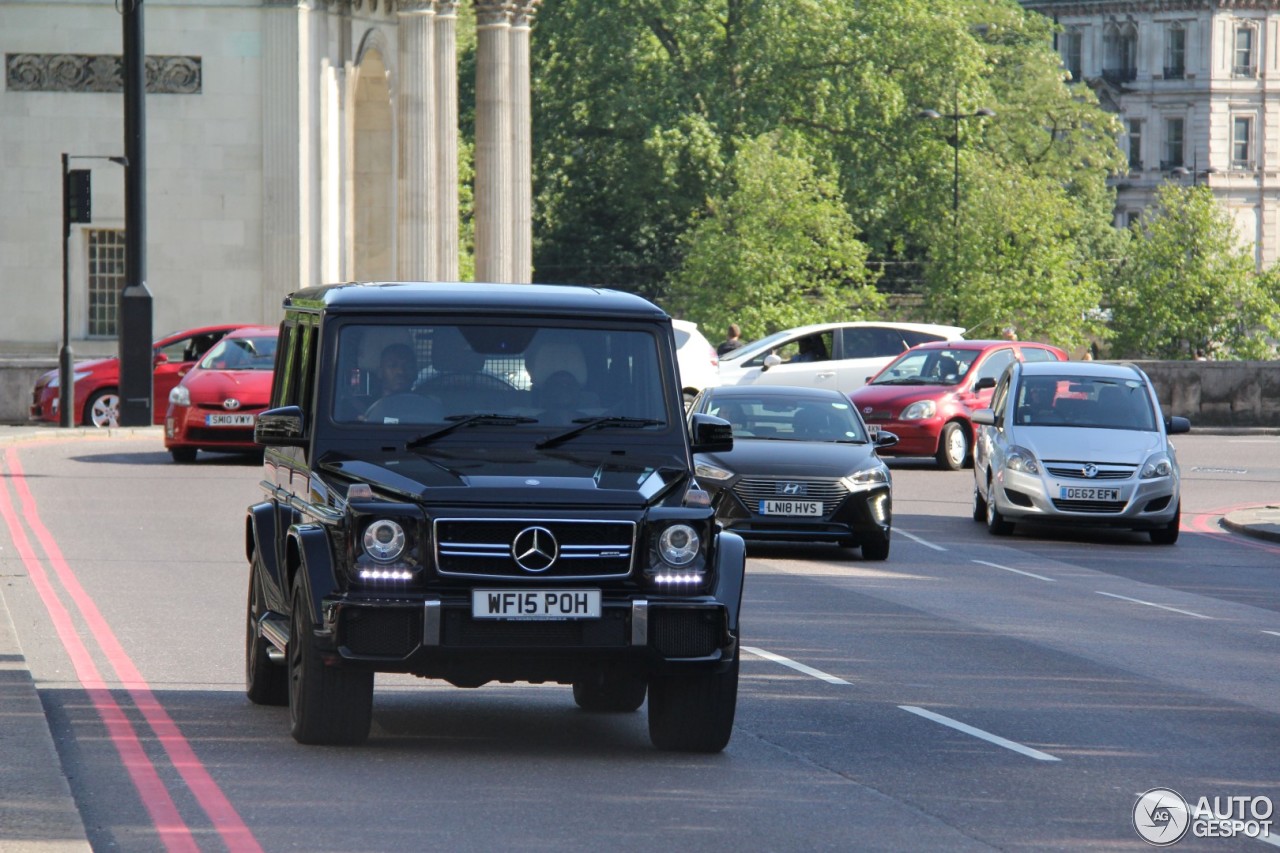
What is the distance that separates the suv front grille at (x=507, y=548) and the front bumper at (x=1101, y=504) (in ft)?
44.6

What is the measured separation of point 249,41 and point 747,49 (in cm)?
3291

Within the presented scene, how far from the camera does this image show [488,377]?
9477 millimetres

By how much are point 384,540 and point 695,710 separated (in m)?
1.46

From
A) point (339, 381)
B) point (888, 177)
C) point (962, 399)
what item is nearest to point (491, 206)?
point (962, 399)

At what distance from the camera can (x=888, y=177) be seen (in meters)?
75.6

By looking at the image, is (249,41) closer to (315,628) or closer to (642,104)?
(642,104)

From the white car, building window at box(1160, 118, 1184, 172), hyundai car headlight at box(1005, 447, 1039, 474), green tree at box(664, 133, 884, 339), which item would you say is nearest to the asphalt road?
hyundai car headlight at box(1005, 447, 1039, 474)

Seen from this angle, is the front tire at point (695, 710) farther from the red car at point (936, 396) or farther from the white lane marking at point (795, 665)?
the red car at point (936, 396)

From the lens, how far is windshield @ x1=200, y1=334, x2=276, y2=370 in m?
28.1

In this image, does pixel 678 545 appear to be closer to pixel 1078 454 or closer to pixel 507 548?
pixel 507 548

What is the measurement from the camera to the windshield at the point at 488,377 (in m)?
9.40

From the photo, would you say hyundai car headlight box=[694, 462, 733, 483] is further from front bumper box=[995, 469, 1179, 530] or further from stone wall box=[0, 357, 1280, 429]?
stone wall box=[0, 357, 1280, 429]

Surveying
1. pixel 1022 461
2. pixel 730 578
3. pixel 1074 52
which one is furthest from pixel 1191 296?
pixel 730 578

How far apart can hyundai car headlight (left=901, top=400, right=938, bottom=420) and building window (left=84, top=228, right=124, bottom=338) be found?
17615 millimetres
